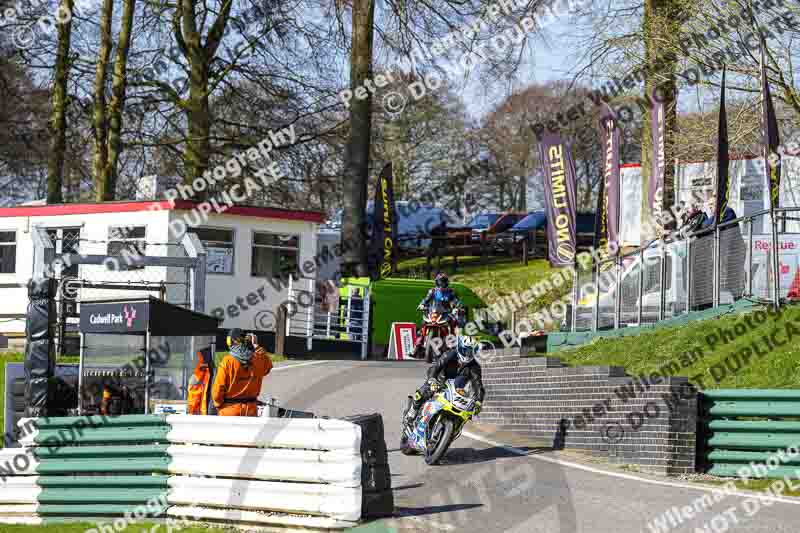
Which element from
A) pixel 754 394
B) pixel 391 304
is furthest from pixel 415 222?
pixel 754 394

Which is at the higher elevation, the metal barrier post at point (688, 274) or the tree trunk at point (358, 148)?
the tree trunk at point (358, 148)

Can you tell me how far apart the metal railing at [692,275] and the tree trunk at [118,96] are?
15.1 meters

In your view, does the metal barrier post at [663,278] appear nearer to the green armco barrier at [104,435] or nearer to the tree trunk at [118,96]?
the green armco barrier at [104,435]

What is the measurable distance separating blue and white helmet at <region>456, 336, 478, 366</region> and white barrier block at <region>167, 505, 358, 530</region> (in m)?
3.56

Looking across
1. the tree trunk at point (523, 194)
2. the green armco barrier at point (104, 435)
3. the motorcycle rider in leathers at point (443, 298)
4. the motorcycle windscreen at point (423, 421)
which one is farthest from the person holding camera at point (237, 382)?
the tree trunk at point (523, 194)

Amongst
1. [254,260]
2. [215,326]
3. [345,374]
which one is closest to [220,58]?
[254,260]

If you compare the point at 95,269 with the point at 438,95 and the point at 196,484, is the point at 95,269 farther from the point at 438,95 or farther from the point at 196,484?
the point at 438,95

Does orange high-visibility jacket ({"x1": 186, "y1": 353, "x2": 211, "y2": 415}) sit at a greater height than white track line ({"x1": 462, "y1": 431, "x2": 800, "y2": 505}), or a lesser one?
greater

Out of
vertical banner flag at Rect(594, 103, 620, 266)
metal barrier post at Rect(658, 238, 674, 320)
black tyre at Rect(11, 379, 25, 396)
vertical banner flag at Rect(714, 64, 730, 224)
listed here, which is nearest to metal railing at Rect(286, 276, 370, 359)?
vertical banner flag at Rect(594, 103, 620, 266)

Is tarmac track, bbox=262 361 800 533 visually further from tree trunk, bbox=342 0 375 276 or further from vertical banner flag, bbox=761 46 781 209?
tree trunk, bbox=342 0 375 276

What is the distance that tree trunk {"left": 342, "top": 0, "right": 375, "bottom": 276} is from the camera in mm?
28953

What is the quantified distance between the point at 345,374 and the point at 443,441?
30.6 ft

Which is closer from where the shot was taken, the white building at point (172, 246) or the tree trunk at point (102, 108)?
the white building at point (172, 246)

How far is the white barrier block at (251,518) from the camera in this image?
8.82 metres
